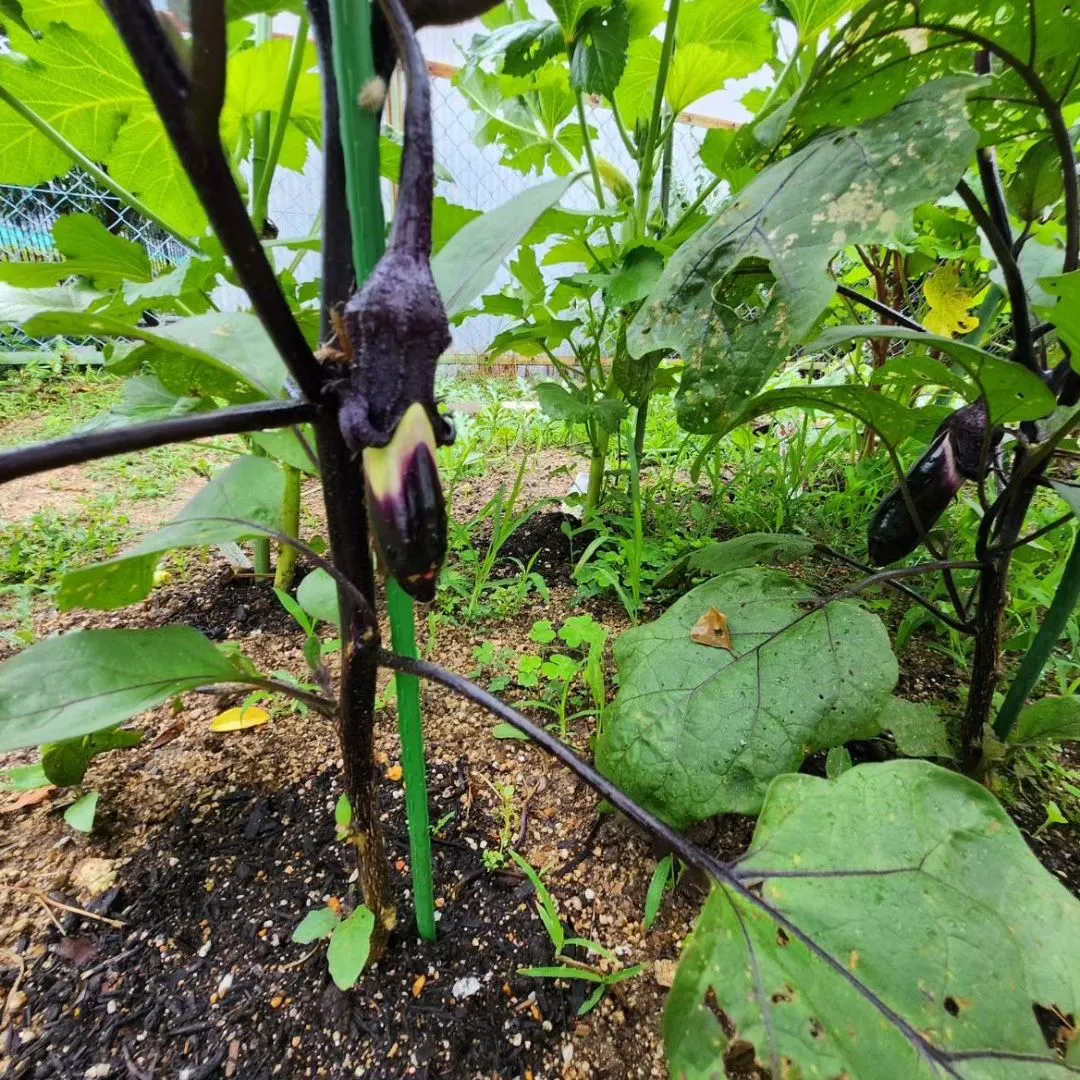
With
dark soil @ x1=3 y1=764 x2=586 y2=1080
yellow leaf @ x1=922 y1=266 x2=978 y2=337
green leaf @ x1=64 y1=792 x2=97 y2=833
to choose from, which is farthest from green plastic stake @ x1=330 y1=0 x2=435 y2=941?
yellow leaf @ x1=922 y1=266 x2=978 y2=337

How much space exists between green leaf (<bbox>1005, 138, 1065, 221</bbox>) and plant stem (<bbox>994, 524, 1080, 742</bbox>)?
1.08 feet

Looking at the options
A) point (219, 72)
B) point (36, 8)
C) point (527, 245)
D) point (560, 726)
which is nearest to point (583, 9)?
point (527, 245)

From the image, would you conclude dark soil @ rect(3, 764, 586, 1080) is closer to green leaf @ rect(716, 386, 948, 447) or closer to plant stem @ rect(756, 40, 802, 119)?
green leaf @ rect(716, 386, 948, 447)

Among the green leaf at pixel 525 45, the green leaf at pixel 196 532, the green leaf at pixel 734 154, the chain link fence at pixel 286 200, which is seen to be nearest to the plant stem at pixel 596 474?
the green leaf at pixel 734 154

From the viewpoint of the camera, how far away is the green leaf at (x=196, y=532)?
38 centimetres

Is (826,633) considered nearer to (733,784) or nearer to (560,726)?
(733,784)

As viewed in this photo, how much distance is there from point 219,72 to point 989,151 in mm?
658

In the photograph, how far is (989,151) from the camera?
0.57 meters

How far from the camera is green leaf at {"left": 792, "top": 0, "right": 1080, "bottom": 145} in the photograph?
0.46 meters

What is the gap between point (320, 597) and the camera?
0.50 m

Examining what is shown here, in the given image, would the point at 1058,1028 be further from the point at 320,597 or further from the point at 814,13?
the point at 814,13

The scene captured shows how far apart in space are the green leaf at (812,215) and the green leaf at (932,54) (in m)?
0.06

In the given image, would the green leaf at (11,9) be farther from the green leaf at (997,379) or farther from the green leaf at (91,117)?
the green leaf at (997,379)

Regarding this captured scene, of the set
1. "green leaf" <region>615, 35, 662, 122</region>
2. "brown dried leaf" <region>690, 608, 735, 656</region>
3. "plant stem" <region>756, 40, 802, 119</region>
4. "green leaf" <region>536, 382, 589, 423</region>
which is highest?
"green leaf" <region>615, 35, 662, 122</region>
